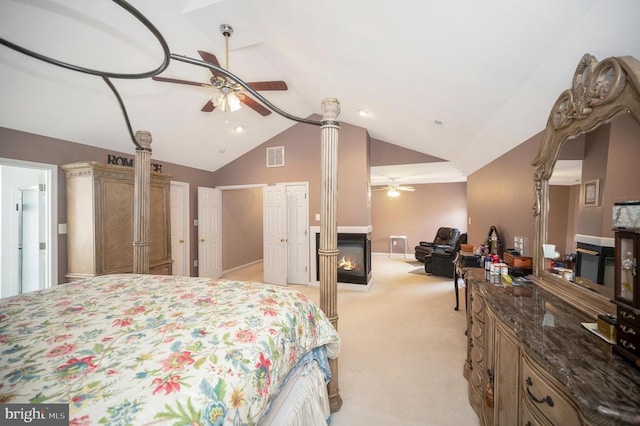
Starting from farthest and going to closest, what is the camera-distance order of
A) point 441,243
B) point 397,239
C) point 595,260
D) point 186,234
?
point 397,239 → point 441,243 → point 186,234 → point 595,260

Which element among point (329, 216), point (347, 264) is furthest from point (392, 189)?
point (329, 216)

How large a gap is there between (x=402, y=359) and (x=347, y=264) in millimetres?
2335

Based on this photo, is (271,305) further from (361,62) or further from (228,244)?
(228,244)

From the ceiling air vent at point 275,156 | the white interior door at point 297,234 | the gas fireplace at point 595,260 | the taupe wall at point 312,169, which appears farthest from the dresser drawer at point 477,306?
the ceiling air vent at point 275,156

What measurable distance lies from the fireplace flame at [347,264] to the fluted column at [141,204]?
3.25 meters

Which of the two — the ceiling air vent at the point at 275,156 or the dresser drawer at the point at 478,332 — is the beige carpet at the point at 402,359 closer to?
the dresser drawer at the point at 478,332

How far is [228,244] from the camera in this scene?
239 inches

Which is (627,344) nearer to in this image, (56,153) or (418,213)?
(56,153)

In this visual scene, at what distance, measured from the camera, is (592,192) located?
1258 millimetres

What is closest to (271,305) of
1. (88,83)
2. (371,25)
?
(371,25)

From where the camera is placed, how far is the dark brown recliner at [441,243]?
6160mm

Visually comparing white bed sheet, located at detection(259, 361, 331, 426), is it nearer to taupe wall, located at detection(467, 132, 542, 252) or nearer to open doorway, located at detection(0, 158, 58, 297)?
taupe wall, located at detection(467, 132, 542, 252)

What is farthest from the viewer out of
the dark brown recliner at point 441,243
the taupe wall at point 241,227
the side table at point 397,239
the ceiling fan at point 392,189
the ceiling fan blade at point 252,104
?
the side table at point 397,239

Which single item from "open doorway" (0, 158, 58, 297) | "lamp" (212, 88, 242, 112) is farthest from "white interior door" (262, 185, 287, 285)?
"open doorway" (0, 158, 58, 297)
